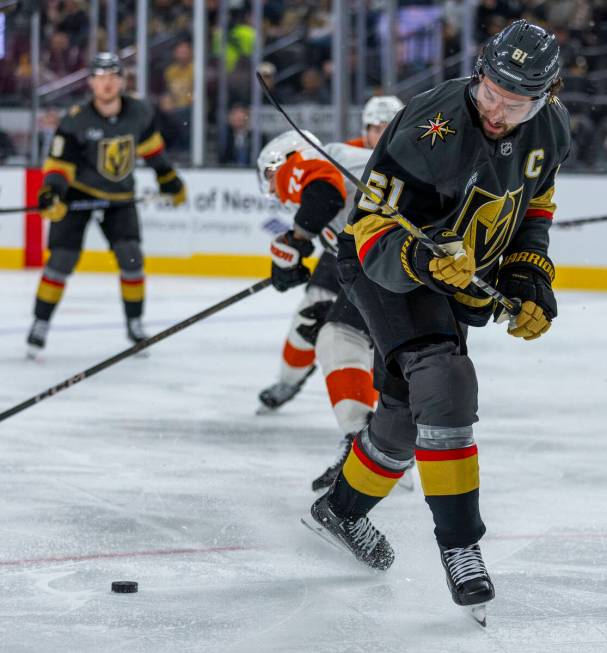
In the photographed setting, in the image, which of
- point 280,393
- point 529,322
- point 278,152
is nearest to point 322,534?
point 529,322

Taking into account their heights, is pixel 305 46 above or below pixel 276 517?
above

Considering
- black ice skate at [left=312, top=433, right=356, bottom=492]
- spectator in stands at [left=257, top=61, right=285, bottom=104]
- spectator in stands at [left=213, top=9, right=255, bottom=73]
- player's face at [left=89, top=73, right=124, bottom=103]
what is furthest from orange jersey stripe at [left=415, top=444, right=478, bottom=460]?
spectator in stands at [left=213, top=9, right=255, bottom=73]

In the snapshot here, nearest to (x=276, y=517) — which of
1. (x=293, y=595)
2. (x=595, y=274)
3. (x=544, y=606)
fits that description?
(x=293, y=595)

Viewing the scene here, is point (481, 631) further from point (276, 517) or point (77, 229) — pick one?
point (77, 229)

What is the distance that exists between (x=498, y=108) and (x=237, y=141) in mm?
7346

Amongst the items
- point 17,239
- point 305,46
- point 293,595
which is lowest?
point 17,239

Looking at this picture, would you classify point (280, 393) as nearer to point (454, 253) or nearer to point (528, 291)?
point (528, 291)

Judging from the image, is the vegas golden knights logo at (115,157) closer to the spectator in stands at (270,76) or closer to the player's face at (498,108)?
the spectator in stands at (270,76)

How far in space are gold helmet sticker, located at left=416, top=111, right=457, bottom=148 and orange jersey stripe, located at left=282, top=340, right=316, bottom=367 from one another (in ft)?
6.63

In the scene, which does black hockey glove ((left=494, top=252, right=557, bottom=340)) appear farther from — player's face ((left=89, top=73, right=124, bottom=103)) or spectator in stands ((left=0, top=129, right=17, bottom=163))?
spectator in stands ((left=0, top=129, right=17, bottom=163))

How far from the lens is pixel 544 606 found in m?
2.54

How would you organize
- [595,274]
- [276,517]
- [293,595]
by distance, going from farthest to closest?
1. [595,274]
2. [276,517]
3. [293,595]

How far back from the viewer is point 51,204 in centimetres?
584

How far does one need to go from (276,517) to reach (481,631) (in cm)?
93
